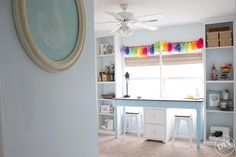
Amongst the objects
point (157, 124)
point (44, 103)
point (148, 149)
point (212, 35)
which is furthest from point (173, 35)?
point (44, 103)

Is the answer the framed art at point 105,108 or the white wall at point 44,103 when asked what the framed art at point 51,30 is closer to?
the white wall at point 44,103

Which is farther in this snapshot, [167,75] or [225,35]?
[167,75]

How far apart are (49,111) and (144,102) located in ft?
11.6

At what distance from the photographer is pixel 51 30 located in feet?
3.04

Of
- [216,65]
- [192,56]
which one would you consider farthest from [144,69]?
[216,65]

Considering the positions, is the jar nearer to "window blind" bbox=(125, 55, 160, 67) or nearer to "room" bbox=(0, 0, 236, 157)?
"room" bbox=(0, 0, 236, 157)

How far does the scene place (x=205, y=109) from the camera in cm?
408

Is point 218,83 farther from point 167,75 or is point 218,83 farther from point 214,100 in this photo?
point 167,75

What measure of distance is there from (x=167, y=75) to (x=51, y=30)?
162 inches

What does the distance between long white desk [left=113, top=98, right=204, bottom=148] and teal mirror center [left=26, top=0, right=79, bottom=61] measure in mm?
3303

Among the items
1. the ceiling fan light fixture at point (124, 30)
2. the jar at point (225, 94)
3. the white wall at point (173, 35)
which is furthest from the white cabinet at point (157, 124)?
the ceiling fan light fixture at point (124, 30)

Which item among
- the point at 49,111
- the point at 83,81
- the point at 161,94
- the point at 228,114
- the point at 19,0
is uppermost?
the point at 19,0

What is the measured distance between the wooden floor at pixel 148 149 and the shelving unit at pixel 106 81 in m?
0.72

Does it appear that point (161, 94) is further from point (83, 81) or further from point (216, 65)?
point (83, 81)
